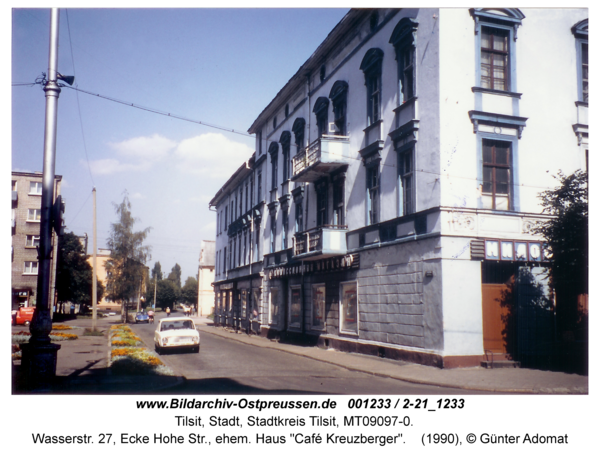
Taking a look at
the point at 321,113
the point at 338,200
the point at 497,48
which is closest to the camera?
the point at 497,48

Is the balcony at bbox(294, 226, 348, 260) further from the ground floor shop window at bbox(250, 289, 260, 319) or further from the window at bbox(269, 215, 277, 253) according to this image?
the ground floor shop window at bbox(250, 289, 260, 319)

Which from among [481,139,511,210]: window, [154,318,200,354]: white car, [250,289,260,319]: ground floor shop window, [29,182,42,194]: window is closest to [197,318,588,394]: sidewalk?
[481,139,511,210]: window

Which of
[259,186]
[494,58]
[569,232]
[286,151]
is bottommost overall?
[569,232]

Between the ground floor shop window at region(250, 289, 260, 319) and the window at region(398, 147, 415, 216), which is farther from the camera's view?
the ground floor shop window at region(250, 289, 260, 319)

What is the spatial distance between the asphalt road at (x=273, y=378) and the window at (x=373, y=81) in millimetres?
9406

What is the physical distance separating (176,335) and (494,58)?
14920 millimetres

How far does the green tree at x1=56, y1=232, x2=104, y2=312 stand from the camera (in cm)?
3953

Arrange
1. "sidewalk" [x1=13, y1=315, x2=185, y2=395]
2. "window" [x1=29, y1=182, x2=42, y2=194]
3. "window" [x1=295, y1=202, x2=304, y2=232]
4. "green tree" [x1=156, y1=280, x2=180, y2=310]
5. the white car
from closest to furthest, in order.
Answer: "sidewalk" [x1=13, y1=315, x2=185, y2=395] < "window" [x1=29, y1=182, x2=42, y2=194] < the white car < "window" [x1=295, y1=202, x2=304, y2=232] < "green tree" [x1=156, y1=280, x2=180, y2=310]

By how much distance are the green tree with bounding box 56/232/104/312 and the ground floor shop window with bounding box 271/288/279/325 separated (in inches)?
624

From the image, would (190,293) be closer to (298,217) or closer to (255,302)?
(255,302)

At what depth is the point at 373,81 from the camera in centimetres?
1906

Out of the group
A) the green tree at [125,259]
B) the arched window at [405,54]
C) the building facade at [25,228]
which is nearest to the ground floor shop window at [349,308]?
the arched window at [405,54]

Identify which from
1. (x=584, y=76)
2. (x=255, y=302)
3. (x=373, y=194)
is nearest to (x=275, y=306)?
(x=255, y=302)
